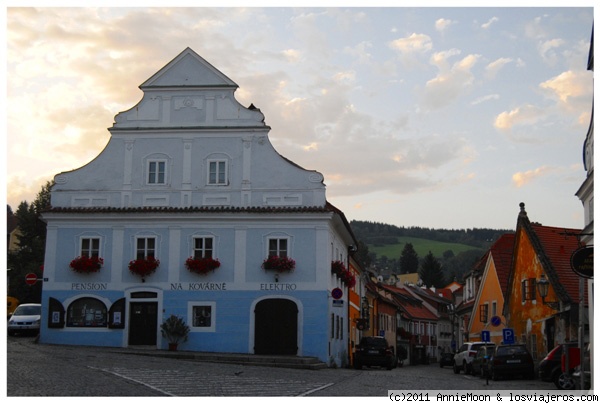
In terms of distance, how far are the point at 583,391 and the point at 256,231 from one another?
1873cm

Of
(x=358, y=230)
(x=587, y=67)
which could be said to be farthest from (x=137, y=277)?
(x=358, y=230)

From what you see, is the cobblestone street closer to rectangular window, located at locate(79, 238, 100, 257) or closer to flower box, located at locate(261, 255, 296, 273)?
rectangular window, located at locate(79, 238, 100, 257)

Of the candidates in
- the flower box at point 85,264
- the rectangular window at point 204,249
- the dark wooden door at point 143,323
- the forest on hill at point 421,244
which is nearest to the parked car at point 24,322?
the flower box at point 85,264

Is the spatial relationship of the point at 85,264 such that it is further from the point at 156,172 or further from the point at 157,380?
the point at 157,380

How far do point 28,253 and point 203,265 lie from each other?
3812cm

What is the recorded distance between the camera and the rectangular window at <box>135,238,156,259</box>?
37.9m

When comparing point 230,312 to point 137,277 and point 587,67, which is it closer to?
point 137,277

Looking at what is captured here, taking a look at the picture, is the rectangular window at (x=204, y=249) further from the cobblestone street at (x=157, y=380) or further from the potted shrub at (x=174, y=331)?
the cobblestone street at (x=157, y=380)

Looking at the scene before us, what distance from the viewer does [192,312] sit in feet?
122

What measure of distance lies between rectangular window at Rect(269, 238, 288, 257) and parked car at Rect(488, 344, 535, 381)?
33.3 ft

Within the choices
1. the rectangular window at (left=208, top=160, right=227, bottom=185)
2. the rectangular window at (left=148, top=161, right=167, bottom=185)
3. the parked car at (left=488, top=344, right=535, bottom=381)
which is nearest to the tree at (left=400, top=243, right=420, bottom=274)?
the rectangular window at (left=208, top=160, right=227, bottom=185)

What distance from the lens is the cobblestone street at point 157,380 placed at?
749 inches

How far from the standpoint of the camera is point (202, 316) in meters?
37.2

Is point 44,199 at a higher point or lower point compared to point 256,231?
higher
